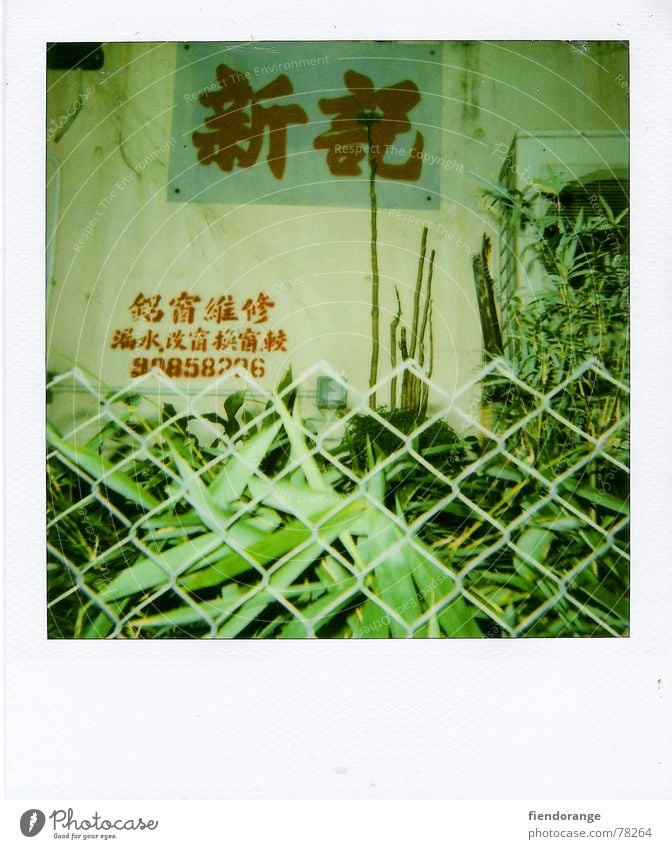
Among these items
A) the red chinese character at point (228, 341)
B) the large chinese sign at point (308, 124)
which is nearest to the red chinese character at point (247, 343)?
the red chinese character at point (228, 341)

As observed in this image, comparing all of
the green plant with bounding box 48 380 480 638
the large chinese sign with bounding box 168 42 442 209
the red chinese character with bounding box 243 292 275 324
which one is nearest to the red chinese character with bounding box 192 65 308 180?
the large chinese sign with bounding box 168 42 442 209

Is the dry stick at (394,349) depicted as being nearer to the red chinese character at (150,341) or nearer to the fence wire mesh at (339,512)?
the fence wire mesh at (339,512)

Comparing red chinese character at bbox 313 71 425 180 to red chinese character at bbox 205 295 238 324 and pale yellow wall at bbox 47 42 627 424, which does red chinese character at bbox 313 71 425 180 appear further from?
red chinese character at bbox 205 295 238 324

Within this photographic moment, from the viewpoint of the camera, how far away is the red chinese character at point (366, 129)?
595 mm

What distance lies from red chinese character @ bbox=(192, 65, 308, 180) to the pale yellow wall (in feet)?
0.12

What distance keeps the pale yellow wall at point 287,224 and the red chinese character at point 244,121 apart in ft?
0.12

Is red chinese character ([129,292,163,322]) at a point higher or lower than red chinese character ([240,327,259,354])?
higher

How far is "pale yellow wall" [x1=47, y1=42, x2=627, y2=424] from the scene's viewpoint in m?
0.59

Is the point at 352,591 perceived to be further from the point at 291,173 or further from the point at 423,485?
the point at 291,173
